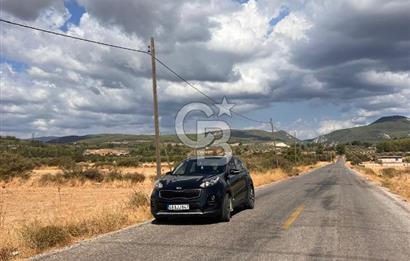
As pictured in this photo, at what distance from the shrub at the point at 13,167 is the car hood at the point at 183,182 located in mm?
33172

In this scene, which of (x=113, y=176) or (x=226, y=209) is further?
(x=113, y=176)

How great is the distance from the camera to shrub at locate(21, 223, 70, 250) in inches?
355

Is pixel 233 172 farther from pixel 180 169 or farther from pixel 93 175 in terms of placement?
pixel 93 175

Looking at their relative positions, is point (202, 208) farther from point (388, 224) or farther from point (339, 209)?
point (339, 209)

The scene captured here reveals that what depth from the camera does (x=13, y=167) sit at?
42.9 meters

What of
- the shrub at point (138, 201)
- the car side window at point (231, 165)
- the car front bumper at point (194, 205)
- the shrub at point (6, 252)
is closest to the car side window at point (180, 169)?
the car side window at point (231, 165)

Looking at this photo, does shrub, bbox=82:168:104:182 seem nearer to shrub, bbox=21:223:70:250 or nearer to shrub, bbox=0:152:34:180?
shrub, bbox=0:152:34:180

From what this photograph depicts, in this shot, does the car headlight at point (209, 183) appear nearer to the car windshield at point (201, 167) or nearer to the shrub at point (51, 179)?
the car windshield at point (201, 167)

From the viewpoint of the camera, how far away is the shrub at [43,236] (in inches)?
355

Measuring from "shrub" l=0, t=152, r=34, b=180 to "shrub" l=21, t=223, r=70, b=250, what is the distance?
1359 inches

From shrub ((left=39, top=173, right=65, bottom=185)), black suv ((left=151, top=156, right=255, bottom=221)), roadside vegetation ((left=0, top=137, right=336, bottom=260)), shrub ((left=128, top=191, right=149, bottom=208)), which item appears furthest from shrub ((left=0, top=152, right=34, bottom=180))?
black suv ((left=151, top=156, right=255, bottom=221))

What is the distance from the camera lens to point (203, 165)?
13695 mm

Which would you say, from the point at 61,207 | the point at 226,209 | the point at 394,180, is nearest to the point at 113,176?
the point at 61,207

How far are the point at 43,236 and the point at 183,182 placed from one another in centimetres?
398
